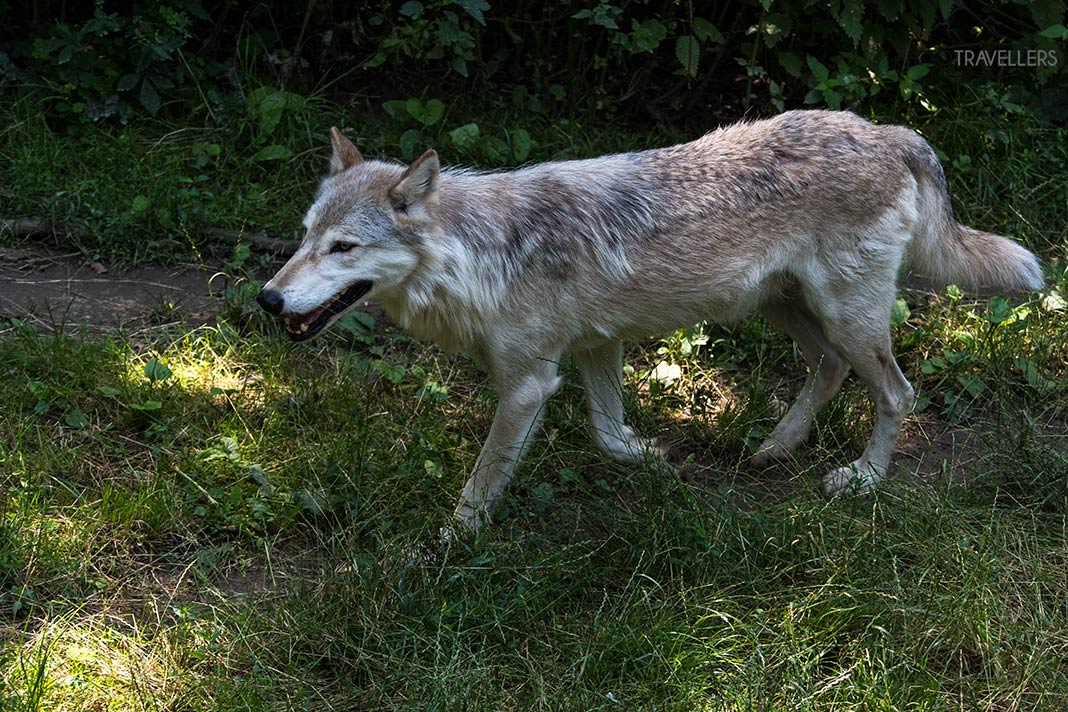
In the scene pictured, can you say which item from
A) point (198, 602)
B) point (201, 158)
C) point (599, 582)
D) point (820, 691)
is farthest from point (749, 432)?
point (201, 158)

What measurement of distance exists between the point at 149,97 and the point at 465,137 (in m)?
1.91

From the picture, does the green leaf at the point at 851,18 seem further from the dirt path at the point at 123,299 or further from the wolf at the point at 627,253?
the dirt path at the point at 123,299

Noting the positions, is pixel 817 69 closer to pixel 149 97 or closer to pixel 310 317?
pixel 310 317

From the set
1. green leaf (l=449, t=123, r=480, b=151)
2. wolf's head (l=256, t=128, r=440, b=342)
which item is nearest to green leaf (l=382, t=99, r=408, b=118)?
green leaf (l=449, t=123, r=480, b=151)

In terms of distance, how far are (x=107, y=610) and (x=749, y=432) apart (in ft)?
9.35

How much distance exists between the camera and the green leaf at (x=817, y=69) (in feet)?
22.0

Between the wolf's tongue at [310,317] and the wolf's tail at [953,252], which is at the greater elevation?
the wolf's tongue at [310,317]

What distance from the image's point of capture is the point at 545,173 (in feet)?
16.6

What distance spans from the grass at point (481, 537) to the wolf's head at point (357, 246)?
75 cm

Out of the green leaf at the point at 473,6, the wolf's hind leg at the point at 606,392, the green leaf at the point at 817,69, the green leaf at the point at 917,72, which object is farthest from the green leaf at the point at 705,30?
the wolf's hind leg at the point at 606,392

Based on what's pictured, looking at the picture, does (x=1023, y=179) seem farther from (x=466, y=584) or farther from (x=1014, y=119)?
(x=466, y=584)

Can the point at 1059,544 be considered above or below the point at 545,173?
below

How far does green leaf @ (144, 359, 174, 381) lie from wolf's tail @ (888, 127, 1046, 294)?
339cm

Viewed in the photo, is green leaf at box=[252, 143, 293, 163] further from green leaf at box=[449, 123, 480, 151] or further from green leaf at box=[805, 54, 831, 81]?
green leaf at box=[805, 54, 831, 81]
